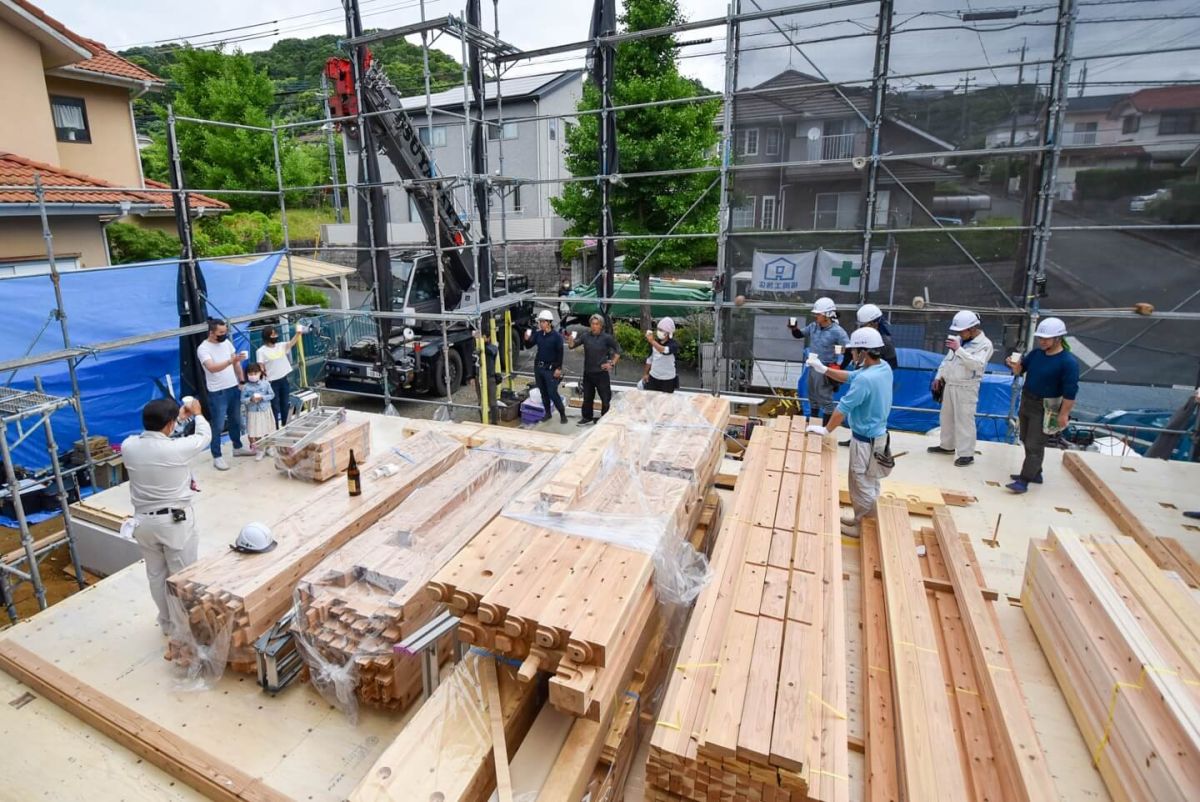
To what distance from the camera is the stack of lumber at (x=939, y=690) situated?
288 centimetres

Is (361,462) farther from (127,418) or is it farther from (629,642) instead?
(629,642)

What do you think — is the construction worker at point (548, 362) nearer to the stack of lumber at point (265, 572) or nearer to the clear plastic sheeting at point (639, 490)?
the clear plastic sheeting at point (639, 490)

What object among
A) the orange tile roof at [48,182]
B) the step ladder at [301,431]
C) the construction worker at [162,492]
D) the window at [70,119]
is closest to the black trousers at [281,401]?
the step ladder at [301,431]

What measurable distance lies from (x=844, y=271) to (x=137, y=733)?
8.24 meters

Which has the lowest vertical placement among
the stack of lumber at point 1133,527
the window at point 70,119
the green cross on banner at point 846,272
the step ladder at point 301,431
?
the stack of lumber at point 1133,527

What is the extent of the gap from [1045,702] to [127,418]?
32.8ft

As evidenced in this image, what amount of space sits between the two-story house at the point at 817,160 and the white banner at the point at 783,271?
14.5 inches

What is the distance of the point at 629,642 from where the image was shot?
3100mm

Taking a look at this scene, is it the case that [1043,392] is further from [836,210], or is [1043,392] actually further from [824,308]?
[836,210]

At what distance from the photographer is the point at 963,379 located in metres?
6.75

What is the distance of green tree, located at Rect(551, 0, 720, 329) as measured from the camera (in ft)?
42.8

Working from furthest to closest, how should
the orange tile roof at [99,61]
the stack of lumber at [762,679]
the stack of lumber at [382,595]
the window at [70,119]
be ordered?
the window at [70,119], the orange tile roof at [99,61], the stack of lumber at [382,595], the stack of lumber at [762,679]

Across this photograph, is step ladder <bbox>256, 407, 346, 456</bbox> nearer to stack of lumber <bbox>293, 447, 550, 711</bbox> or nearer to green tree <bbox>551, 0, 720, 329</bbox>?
stack of lumber <bbox>293, 447, 550, 711</bbox>

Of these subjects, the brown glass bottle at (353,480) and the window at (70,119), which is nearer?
the brown glass bottle at (353,480)
